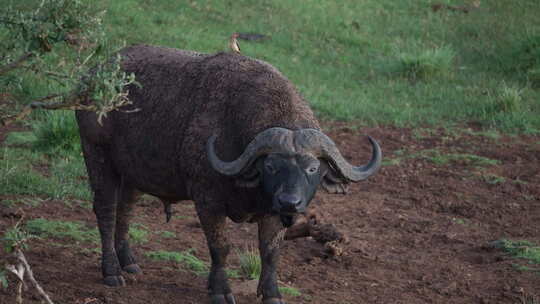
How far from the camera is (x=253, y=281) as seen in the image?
697 centimetres

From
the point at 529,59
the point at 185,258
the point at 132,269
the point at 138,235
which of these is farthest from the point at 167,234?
the point at 529,59

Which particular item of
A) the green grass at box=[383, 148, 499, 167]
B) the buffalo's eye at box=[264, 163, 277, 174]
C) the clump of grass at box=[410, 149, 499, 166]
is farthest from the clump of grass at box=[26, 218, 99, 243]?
the clump of grass at box=[410, 149, 499, 166]

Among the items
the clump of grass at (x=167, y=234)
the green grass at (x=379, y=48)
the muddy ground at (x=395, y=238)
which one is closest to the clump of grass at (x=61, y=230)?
the muddy ground at (x=395, y=238)

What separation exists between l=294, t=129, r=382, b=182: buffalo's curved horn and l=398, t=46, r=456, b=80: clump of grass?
25.9 ft

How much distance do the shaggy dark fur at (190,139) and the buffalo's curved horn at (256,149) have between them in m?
0.31

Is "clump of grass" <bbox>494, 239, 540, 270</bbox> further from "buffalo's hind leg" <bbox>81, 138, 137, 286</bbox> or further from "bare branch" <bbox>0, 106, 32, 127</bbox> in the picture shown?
"bare branch" <bbox>0, 106, 32, 127</bbox>

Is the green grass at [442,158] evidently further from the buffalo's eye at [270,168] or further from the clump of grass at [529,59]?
the buffalo's eye at [270,168]

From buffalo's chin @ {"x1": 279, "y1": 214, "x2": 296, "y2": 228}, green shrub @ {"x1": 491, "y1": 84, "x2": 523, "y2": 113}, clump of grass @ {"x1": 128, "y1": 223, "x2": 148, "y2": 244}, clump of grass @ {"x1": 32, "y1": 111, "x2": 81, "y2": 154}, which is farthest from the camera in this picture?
green shrub @ {"x1": 491, "y1": 84, "x2": 523, "y2": 113}

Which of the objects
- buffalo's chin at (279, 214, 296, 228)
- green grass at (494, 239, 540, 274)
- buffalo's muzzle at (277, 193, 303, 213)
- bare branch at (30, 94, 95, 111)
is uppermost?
bare branch at (30, 94, 95, 111)

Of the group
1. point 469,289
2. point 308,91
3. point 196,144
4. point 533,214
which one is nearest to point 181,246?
point 196,144

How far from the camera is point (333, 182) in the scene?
20.2 ft

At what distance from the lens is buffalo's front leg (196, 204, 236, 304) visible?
6.30 m

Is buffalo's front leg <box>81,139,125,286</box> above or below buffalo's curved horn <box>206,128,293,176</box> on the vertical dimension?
below

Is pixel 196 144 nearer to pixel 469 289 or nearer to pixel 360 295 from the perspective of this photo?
pixel 360 295
